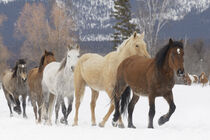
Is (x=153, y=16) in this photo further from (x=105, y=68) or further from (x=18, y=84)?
(x=105, y=68)

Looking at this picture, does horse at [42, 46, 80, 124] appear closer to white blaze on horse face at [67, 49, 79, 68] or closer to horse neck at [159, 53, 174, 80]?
white blaze on horse face at [67, 49, 79, 68]

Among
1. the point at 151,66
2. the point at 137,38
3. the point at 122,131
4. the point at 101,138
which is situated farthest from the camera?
the point at 137,38

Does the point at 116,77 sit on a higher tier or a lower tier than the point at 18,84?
higher

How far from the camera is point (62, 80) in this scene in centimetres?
842

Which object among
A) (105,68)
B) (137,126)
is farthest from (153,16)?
(137,126)

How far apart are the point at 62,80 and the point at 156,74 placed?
2.69 meters

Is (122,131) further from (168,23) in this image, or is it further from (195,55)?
(195,55)

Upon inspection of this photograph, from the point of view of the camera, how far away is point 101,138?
5395 millimetres

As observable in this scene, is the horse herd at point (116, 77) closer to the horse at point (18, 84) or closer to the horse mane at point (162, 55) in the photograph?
the horse mane at point (162, 55)

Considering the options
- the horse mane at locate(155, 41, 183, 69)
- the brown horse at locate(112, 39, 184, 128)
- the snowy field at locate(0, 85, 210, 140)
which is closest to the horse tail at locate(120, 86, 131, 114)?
the brown horse at locate(112, 39, 184, 128)

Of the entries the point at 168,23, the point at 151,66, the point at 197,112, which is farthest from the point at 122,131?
the point at 168,23

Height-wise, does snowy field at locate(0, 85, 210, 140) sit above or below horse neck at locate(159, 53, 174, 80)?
below

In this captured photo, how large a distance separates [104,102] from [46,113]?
266 inches

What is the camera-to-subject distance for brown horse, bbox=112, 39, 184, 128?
6559mm
